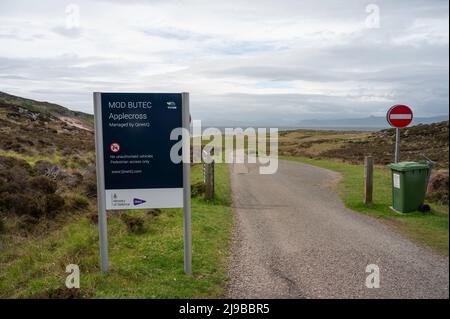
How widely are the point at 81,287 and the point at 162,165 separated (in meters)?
2.06

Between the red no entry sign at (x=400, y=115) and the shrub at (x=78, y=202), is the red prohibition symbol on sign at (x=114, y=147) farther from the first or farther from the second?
the red no entry sign at (x=400, y=115)

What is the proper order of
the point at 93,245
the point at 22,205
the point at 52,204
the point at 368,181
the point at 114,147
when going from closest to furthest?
the point at 114,147 → the point at 93,245 → the point at 22,205 → the point at 52,204 → the point at 368,181

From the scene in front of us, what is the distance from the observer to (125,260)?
6.76m

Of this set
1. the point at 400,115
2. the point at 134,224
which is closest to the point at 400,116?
the point at 400,115

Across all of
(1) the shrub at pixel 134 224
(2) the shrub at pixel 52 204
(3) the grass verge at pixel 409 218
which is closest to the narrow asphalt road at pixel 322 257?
(3) the grass verge at pixel 409 218

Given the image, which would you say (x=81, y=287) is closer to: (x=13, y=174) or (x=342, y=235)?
(x=342, y=235)

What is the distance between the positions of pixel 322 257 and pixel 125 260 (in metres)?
3.35

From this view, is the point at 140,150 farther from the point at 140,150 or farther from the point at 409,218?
the point at 409,218

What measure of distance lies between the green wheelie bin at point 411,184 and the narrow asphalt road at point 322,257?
1.07 meters

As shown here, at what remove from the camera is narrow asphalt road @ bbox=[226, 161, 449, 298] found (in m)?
5.31

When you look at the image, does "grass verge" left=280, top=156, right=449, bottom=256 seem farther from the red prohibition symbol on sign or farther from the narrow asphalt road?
the red prohibition symbol on sign

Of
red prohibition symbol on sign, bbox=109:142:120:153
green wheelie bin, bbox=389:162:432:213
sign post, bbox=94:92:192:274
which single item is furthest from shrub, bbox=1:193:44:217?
green wheelie bin, bbox=389:162:432:213

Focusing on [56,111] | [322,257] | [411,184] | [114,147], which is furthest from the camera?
[56,111]
